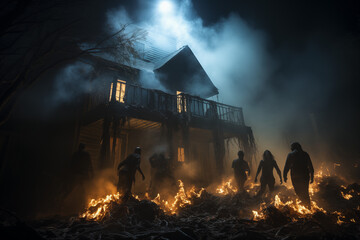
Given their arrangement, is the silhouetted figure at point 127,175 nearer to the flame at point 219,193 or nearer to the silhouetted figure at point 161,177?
the flame at point 219,193

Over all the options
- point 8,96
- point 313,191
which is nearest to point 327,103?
point 313,191

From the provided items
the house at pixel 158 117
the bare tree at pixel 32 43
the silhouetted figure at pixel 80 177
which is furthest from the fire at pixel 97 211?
the bare tree at pixel 32 43

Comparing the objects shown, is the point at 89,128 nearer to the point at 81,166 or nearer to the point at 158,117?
the point at 81,166

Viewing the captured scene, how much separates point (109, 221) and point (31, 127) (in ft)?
20.6

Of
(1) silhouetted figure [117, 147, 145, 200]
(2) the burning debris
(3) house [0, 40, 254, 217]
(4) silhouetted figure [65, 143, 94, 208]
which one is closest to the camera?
(2) the burning debris

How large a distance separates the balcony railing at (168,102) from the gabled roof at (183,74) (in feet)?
6.18

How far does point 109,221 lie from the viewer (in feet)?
16.2

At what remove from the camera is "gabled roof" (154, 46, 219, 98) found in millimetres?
12812

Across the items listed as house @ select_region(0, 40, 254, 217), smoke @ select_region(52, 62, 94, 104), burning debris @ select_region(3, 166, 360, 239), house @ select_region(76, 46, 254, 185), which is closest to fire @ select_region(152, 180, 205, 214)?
burning debris @ select_region(3, 166, 360, 239)

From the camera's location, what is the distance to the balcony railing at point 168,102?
30.4ft

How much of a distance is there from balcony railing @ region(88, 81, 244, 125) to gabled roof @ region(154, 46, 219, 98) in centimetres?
189

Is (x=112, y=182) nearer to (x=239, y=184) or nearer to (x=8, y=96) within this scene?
(x=8, y=96)

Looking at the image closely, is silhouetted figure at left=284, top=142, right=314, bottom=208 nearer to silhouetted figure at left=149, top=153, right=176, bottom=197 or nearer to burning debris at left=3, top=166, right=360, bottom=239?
burning debris at left=3, top=166, right=360, bottom=239

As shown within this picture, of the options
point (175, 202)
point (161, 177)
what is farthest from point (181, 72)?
point (175, 202)
